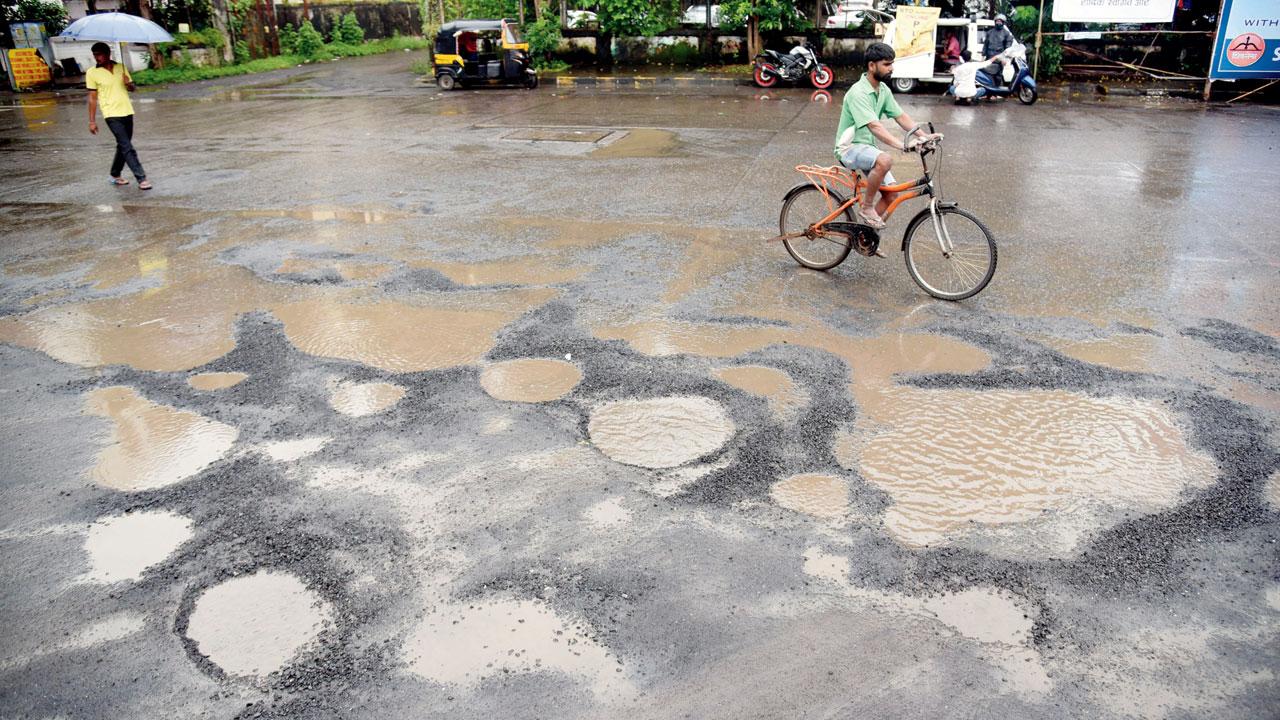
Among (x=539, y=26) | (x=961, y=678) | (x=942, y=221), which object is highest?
(x=539, y=26)

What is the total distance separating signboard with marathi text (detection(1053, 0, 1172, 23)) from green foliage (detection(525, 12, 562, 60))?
12454 millimetres

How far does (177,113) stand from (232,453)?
17.2 metres

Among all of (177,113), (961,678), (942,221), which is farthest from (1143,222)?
(177,113)

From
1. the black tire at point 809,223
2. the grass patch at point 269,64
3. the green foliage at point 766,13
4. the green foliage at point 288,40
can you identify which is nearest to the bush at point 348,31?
the grass patch at point 269,64

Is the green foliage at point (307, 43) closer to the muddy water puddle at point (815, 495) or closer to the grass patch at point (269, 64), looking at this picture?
the grass patch at point (269, 64)

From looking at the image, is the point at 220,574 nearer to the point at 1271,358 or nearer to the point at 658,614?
the point at 658,614

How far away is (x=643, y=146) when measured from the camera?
523 inches

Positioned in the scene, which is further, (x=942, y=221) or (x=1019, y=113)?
(x=1019, y=113)

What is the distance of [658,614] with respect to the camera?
11.6ft

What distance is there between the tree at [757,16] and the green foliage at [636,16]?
1.74 meters

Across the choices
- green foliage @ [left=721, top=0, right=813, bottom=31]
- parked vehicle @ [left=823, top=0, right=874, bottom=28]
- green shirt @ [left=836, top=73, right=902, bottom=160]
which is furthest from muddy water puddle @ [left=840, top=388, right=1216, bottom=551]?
parked vehicle @ [left=823, top=0, right=874, bottom=28]

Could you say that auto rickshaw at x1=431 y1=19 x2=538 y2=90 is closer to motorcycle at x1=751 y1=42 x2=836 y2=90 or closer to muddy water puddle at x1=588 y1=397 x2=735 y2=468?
motorcycle at x1=751 y1=42 x2=836 y2=90

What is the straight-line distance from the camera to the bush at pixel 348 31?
36.8 m

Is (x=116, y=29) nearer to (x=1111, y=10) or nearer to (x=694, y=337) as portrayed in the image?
(x=694, y=337)
